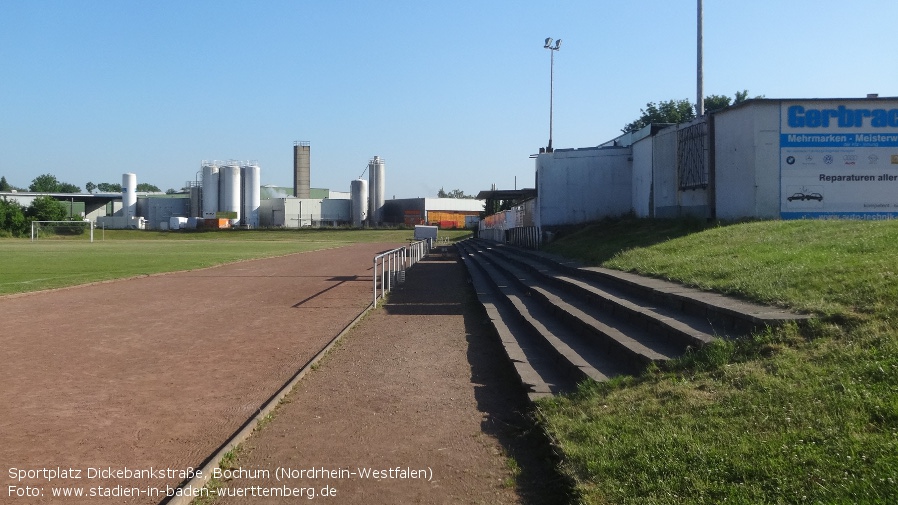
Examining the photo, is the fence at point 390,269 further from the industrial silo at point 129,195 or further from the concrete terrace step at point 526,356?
the industrial silo at point 129,195

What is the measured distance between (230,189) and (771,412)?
99.5 meters

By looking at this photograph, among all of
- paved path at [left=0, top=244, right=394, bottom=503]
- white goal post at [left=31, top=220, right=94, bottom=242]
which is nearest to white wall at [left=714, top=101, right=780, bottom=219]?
paved path at [left=0, top=244, right=394, bottom=503]

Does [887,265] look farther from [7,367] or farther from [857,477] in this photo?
[7,367]

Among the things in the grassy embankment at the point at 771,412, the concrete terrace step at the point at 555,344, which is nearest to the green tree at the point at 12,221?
the concrete terrace step at the point at 555,344

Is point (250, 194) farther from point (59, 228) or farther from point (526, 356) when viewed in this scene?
point (526, 356)

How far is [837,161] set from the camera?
15961 mm

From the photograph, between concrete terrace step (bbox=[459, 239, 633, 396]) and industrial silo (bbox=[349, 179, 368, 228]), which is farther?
industrial silo (bbox=[349, 179, 368, 228])

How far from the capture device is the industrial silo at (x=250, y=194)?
99938 millimetres

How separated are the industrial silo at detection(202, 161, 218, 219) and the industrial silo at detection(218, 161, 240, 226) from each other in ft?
2.14

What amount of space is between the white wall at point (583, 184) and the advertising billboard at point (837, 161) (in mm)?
9061

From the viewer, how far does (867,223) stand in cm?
1107

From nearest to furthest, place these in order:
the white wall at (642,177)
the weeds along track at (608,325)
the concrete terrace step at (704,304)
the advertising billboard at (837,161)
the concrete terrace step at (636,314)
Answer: the concrete terrace step at (704,304) < the weeds along track at (608,325) < the concrete terrace step at (636,314) < the advertising billboard at (837,161) < the white wall at (642,177)

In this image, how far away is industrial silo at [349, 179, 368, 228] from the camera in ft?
345

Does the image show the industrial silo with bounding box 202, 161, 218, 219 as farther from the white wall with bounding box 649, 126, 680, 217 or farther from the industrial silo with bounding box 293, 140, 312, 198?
the white wall with bounding box 649, 126, 680, 217
